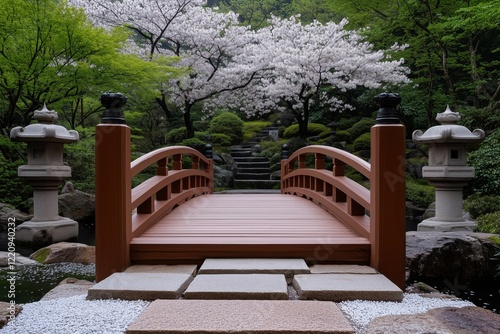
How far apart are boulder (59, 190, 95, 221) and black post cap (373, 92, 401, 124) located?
8.11m

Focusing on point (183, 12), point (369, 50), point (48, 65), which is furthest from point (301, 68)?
point (48, 65)

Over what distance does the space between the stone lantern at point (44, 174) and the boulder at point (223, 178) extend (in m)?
8.00

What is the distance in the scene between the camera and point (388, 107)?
2.98 m

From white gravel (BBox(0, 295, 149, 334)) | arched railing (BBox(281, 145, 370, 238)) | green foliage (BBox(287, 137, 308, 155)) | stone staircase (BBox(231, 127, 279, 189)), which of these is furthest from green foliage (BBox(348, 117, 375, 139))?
white gravel (BBox(0, 295, 149, 334))

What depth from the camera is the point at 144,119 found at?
18.6 metres

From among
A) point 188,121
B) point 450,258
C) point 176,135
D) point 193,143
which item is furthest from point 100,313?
point 176,135

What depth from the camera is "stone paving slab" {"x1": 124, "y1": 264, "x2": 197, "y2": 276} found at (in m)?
2.90

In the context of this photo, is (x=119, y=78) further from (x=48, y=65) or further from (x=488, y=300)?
(x=488, y=300)

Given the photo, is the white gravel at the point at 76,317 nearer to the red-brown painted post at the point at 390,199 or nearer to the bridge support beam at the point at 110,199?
the bridge support beam at the point at 110,199

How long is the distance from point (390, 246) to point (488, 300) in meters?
2.22

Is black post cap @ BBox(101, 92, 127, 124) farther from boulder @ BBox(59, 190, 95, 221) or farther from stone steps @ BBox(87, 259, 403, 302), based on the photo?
boulder @ BBox(59, 190, 95, 221)

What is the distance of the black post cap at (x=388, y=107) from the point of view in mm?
2947

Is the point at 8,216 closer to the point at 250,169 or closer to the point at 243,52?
the point at 250,169

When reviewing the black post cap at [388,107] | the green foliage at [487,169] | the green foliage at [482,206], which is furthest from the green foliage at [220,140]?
the black post cap at [388,107]
